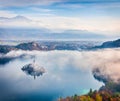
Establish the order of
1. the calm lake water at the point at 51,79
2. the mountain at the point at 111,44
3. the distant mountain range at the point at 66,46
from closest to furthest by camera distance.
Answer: the calm lake water at the point at 51,79, the mountain at the point at 111,44, the distant mountain range at the point at 66,46

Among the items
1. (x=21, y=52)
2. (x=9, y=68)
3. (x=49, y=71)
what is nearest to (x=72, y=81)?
(x=49, y=71)

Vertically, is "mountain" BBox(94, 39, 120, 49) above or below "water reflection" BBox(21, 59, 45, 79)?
above

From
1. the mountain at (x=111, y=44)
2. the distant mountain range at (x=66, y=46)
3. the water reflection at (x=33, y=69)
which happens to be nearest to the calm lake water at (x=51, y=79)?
the water reflection at (x=33, y=69)

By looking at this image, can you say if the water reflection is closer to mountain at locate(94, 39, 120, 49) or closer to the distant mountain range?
the distant mountain range

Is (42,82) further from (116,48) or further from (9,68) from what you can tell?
(116,48)

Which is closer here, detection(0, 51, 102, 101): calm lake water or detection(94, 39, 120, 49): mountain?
detection(0, 51, 102, 101): calm lake water

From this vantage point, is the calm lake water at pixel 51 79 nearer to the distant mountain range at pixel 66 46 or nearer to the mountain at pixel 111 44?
the distant mountain range at pixel 66 46

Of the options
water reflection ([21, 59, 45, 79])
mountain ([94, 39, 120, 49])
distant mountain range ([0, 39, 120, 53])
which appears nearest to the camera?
water reflection ([21, 59, 45, 79])

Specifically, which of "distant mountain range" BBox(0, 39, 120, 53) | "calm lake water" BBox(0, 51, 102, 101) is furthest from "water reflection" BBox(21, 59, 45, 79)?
"distant mountain range" BBox(0, 39, 120, 53)
